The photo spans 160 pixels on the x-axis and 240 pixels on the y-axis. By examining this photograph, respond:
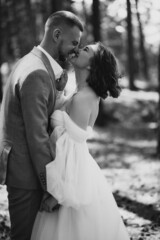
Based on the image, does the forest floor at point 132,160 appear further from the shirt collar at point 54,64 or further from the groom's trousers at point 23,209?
the shirt collar at point 54,64

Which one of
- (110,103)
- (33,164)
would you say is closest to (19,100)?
(33,164)

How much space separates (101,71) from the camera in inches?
139

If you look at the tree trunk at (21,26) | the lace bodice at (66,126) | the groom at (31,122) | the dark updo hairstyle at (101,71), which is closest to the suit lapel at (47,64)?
the groom at (31,122)

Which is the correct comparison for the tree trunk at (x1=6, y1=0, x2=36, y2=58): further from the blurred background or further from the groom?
the groom

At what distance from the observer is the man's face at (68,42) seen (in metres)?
3.52

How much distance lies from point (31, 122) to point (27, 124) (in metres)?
0.05

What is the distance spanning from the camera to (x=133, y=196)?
6.69 meters

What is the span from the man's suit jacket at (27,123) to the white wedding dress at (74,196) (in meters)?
0.14

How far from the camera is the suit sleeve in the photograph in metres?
3.21

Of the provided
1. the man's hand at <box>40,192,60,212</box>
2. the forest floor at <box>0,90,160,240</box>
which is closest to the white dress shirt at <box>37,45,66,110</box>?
the man's hand at <box>40,192,60,212</box>

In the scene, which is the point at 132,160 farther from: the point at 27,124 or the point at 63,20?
the point at 27,124

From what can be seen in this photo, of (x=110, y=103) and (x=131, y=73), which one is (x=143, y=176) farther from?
(x=131, y=73)

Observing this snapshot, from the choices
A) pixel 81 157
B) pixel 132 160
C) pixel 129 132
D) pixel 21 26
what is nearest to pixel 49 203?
pixel 81 157

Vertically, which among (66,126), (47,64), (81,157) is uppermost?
(47,64)
